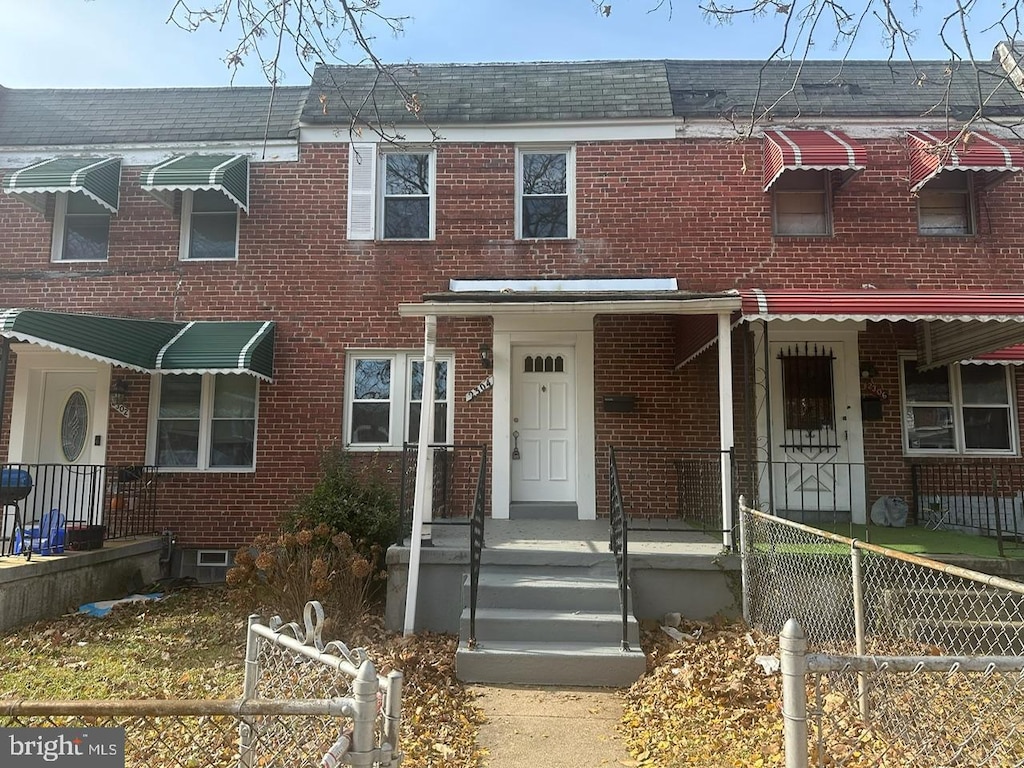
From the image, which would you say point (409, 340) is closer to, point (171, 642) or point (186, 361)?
point (186, 361)

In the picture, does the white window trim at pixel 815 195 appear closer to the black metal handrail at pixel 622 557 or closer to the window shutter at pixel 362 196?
the black metal handrail at pixel 622 557

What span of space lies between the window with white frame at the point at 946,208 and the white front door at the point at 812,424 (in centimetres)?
222

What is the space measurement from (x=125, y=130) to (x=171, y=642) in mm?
7623

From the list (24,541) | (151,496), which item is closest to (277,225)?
(151,496)

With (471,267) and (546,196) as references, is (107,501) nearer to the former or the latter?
(471,267)

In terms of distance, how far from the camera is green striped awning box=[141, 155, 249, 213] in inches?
337

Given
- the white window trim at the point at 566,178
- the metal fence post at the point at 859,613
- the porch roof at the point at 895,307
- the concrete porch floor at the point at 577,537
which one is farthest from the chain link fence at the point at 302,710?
the white window trim at the point at 566,178

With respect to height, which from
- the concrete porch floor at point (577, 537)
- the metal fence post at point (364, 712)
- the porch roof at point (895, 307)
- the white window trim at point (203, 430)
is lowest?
the concrete porch floor at point (577, 537)

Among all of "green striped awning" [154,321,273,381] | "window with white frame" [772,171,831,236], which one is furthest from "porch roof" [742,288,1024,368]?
"green striped awning" [154,321,273,381]

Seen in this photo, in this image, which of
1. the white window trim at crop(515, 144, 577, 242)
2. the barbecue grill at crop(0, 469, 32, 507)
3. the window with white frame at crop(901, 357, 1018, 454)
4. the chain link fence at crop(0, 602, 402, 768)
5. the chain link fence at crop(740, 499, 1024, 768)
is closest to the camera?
the chain link fence at crop(0, 602, 402, 768)

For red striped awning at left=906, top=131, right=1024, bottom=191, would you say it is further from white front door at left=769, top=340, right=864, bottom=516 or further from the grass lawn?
the grass lawn

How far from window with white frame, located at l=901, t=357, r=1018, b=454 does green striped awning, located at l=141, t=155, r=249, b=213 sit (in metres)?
9.42

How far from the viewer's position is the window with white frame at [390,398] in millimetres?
8898

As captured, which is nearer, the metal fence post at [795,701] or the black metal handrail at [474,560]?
the metal fence post at [795,701]
